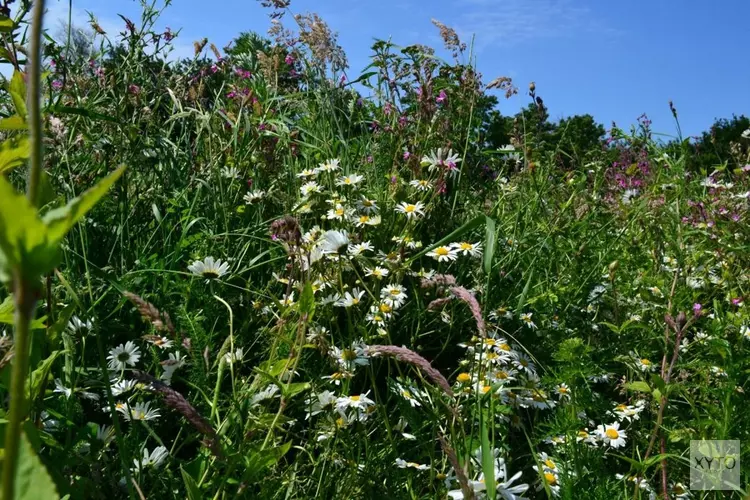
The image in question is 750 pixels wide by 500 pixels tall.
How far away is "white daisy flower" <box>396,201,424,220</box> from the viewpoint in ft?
6.84

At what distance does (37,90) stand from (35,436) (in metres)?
0.69

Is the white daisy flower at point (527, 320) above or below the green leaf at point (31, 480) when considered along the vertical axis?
above

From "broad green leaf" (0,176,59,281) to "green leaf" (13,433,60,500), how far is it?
108 mm

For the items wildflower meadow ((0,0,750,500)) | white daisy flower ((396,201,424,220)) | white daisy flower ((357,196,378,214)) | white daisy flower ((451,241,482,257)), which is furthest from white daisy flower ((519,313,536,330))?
white daisy flower ((357,196,378,214))

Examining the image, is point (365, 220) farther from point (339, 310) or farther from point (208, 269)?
point (208, 269)

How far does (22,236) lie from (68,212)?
2 cm

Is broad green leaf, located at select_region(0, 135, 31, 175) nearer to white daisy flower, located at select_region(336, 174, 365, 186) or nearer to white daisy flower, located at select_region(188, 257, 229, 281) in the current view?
white daisy flower, located at select_region(188, 257, 229, 281)

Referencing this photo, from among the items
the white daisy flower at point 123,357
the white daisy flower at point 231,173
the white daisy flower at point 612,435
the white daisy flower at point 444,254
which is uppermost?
the white daisy flower at point 231,173

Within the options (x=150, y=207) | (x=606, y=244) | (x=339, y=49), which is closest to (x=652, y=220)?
(x=606, y=244)

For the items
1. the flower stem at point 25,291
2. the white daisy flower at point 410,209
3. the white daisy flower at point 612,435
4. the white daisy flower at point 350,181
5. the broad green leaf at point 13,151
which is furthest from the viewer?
the white daisy flower at point 350,181

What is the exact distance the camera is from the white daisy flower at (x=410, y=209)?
208 centimetres

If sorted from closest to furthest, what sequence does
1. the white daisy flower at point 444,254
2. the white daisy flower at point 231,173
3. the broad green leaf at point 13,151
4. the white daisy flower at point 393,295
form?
the broad green leaf at point 13,151 → the white daisy flower at point 393,295 → the white daisy flower at point 444,254 → the white daisy flower at point 231,173

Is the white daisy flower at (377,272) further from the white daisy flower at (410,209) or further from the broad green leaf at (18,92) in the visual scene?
the broad green leaf at (18,92)

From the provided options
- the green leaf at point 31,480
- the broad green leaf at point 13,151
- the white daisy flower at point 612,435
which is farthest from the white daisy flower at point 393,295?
the green leaf at point 31,480
